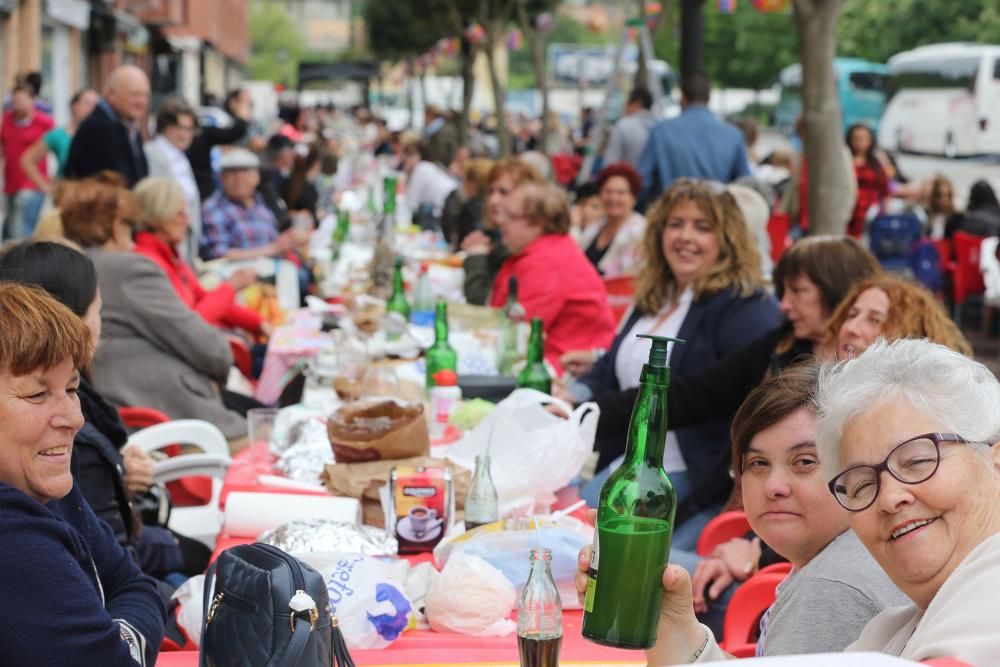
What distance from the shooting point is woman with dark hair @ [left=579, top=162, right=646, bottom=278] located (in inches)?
313

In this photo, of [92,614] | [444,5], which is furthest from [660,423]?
[444,5]

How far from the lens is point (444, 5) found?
1191 inches

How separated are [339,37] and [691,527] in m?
137

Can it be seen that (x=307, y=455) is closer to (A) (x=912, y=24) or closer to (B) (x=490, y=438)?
(B) (x=490, y=438)

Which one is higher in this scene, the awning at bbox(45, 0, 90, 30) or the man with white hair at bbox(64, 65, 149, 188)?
the awning at bbox(45, 0, 90, 30)

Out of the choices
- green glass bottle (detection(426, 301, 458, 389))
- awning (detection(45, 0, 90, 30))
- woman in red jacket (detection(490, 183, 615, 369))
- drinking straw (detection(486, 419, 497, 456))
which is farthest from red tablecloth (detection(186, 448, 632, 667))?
awning (detection(45, 0, 90, 30))

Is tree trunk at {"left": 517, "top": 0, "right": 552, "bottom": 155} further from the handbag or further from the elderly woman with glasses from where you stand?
the elderly woman with glasses

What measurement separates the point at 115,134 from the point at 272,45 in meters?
112

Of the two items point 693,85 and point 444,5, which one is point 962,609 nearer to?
point 693,85

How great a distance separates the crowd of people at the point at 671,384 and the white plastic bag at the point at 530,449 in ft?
1.64

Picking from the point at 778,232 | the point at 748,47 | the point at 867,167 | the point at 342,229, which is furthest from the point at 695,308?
the point at 748,47

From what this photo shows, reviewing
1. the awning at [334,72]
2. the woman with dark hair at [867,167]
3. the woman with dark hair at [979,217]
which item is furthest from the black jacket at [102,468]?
the awning at [334,72]

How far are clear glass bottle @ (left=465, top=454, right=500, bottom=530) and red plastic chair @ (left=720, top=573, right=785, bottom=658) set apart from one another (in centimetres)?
65

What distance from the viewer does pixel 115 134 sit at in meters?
8.21
